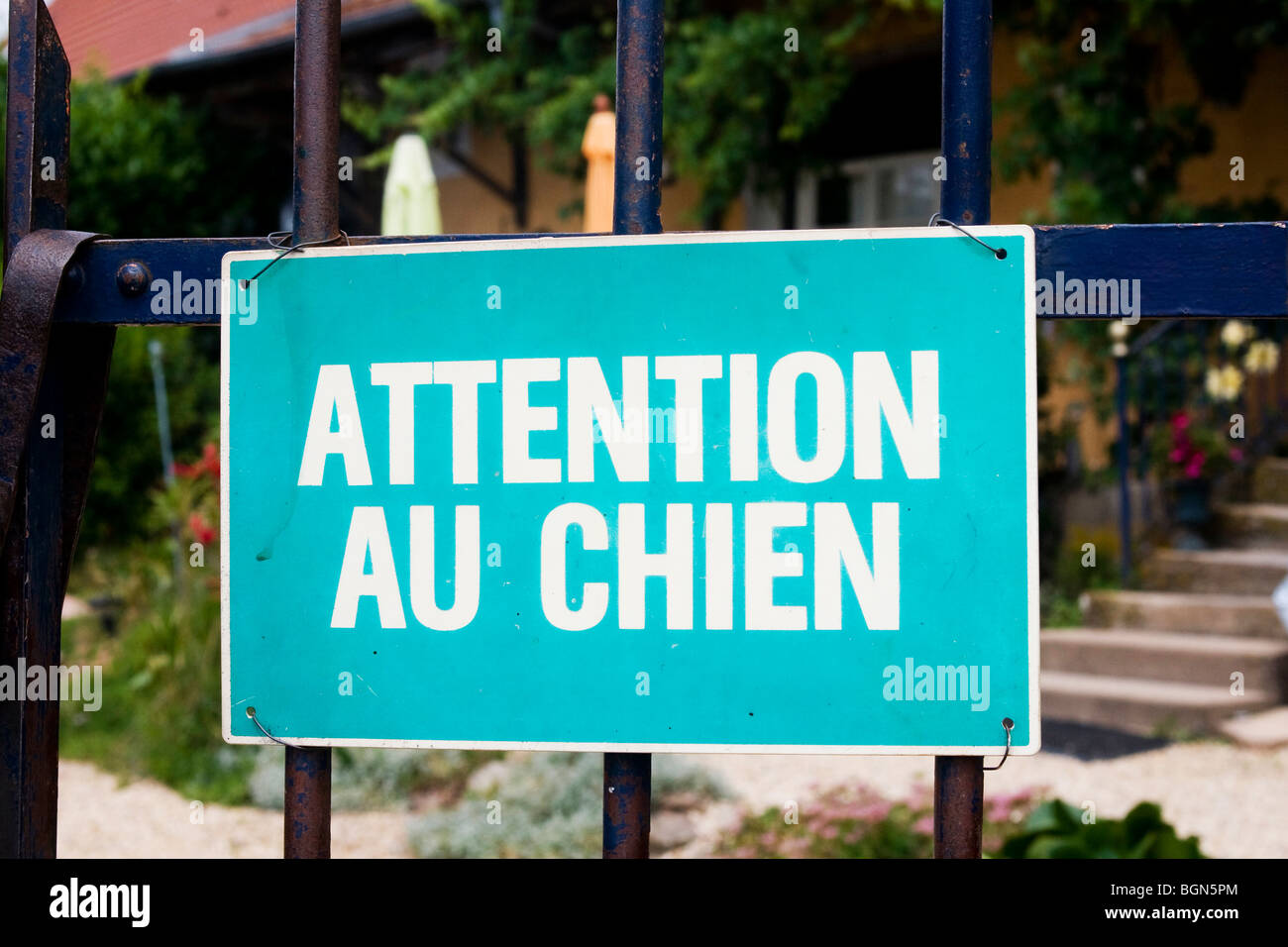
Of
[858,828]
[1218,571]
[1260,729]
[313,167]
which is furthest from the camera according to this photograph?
[1218,571]

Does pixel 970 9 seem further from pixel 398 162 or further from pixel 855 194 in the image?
pixel 855 194

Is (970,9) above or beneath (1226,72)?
beneath

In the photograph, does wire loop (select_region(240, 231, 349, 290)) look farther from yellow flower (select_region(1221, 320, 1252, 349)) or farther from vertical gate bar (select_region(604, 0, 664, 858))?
yellow flower (select_region(1221, 320, 1252, 349))

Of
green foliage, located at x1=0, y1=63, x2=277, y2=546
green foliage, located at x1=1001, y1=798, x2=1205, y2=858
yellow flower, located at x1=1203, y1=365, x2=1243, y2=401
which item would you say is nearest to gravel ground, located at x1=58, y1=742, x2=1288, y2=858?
green foliage, located at x1=1001, y1=798, x2=1205, y2=858

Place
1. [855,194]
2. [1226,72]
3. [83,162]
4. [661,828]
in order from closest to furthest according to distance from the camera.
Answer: [661,828] → [1226,72] → [855,194] → [83,162]

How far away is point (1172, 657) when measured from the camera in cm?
566

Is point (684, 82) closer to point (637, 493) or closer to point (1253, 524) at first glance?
point (1253, 524)

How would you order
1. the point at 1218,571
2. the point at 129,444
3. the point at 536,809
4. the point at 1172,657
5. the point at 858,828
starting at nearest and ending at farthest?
the point at 858,828, the point at 536,809, the point at 1172,657, the point at 1218,571, the point at 129,444

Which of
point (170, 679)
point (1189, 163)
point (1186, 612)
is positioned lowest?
point (170, 679)

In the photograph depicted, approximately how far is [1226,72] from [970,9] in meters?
6.03

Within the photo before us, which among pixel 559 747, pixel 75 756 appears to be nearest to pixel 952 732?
pixel 559 747

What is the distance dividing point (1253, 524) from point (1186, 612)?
31.7 inches

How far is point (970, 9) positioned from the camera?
1422 mm

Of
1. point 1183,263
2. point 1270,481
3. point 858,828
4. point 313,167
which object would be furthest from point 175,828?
point 1270,481
